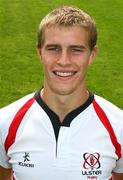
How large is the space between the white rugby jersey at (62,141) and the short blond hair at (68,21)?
537mm

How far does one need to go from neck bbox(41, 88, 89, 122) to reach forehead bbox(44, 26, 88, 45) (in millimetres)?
438

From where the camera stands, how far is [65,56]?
3588 millimetres

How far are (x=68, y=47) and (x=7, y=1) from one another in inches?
540

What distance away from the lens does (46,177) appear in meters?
3.76

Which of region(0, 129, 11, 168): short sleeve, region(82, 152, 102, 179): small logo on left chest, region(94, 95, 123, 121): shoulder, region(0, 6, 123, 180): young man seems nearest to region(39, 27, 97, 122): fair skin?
region(0, 6, 123, 180): young man

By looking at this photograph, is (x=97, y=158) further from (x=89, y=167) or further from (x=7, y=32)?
(x=7, y=32)

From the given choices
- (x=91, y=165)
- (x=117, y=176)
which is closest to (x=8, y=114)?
(x=91, y=165)

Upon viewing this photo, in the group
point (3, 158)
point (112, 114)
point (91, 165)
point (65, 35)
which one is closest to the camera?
point (65, 35)

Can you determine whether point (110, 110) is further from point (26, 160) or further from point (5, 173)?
point (5, 173)

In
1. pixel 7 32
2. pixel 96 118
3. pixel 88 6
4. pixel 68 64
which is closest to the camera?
pixel 68 64

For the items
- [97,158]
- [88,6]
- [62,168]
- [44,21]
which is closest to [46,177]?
[62,168]

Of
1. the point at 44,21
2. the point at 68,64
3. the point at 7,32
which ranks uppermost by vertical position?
the point at 44,21

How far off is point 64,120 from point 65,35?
26.9 inches

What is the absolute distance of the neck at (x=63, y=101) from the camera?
12.6 ft
